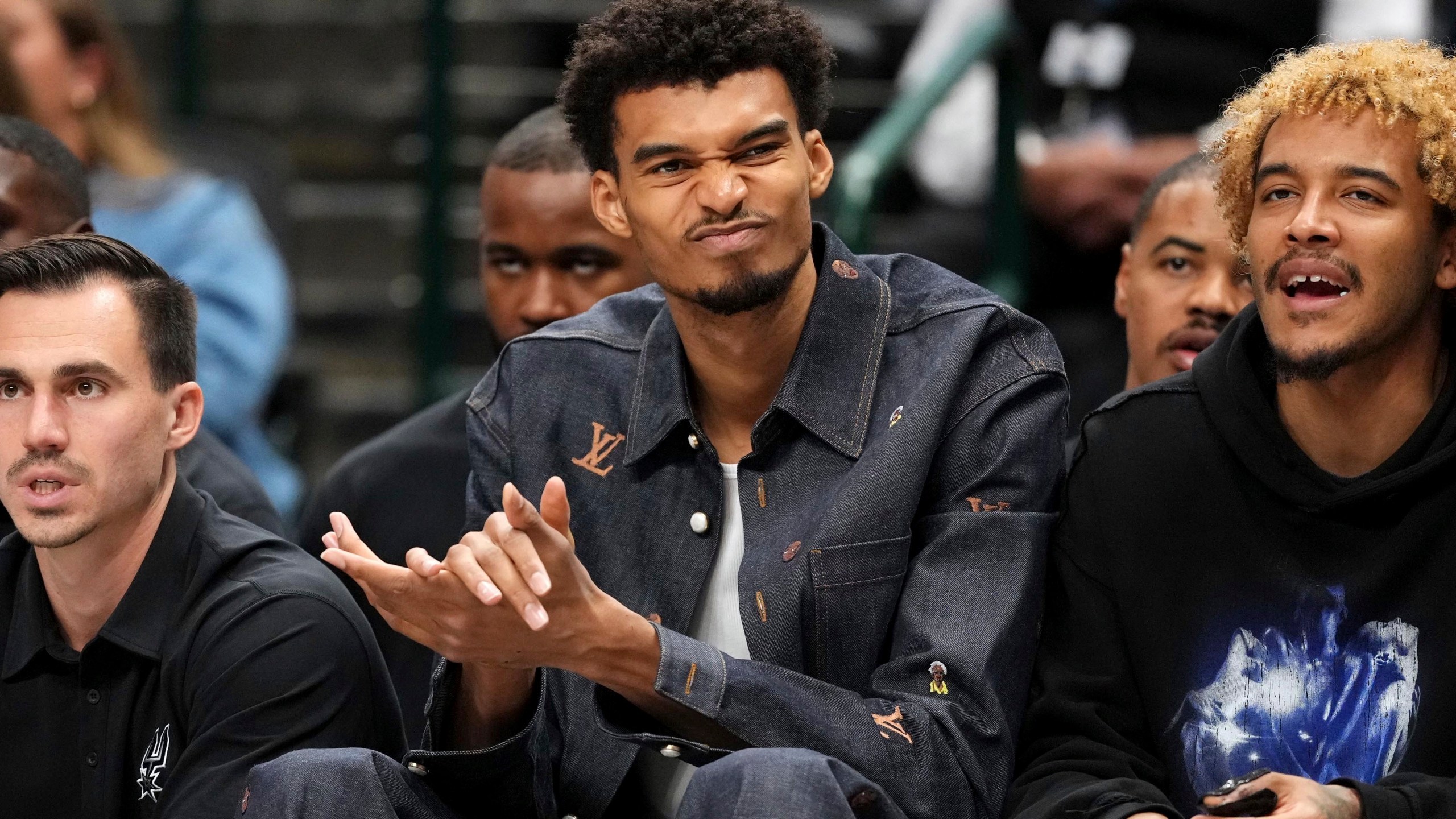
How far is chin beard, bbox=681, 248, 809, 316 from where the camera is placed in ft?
9.38

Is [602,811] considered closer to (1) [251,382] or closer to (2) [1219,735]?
(2) [1219,735]

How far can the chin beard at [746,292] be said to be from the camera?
113 inches

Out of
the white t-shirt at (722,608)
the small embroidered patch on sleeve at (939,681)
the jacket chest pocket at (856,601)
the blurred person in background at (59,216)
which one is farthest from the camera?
the blurred person in background at (59,216)

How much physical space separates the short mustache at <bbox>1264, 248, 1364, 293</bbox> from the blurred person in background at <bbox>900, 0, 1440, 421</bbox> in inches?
73.4

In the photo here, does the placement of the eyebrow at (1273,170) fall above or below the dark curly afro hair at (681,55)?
below

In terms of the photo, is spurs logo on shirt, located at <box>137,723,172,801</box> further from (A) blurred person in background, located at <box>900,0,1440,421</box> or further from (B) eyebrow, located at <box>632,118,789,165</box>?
(A) blurred person in background, located at <box>900,0,1440,421</box>

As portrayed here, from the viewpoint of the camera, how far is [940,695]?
262cm

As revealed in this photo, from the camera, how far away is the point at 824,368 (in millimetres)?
2885

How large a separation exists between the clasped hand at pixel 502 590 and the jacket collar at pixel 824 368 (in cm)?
48

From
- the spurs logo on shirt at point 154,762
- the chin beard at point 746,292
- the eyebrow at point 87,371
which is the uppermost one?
the chin beard at point 746,292

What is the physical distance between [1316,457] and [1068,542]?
36 centimetres

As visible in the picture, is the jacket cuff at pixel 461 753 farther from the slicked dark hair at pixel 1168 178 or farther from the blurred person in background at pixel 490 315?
the slicked dark hair at pixel 1168 178

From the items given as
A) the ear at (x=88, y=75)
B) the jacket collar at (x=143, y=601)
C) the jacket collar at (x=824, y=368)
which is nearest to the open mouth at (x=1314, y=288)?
the jacket collar at (x=824, y=368)

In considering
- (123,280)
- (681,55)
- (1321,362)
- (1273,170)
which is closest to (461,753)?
(123,280)
